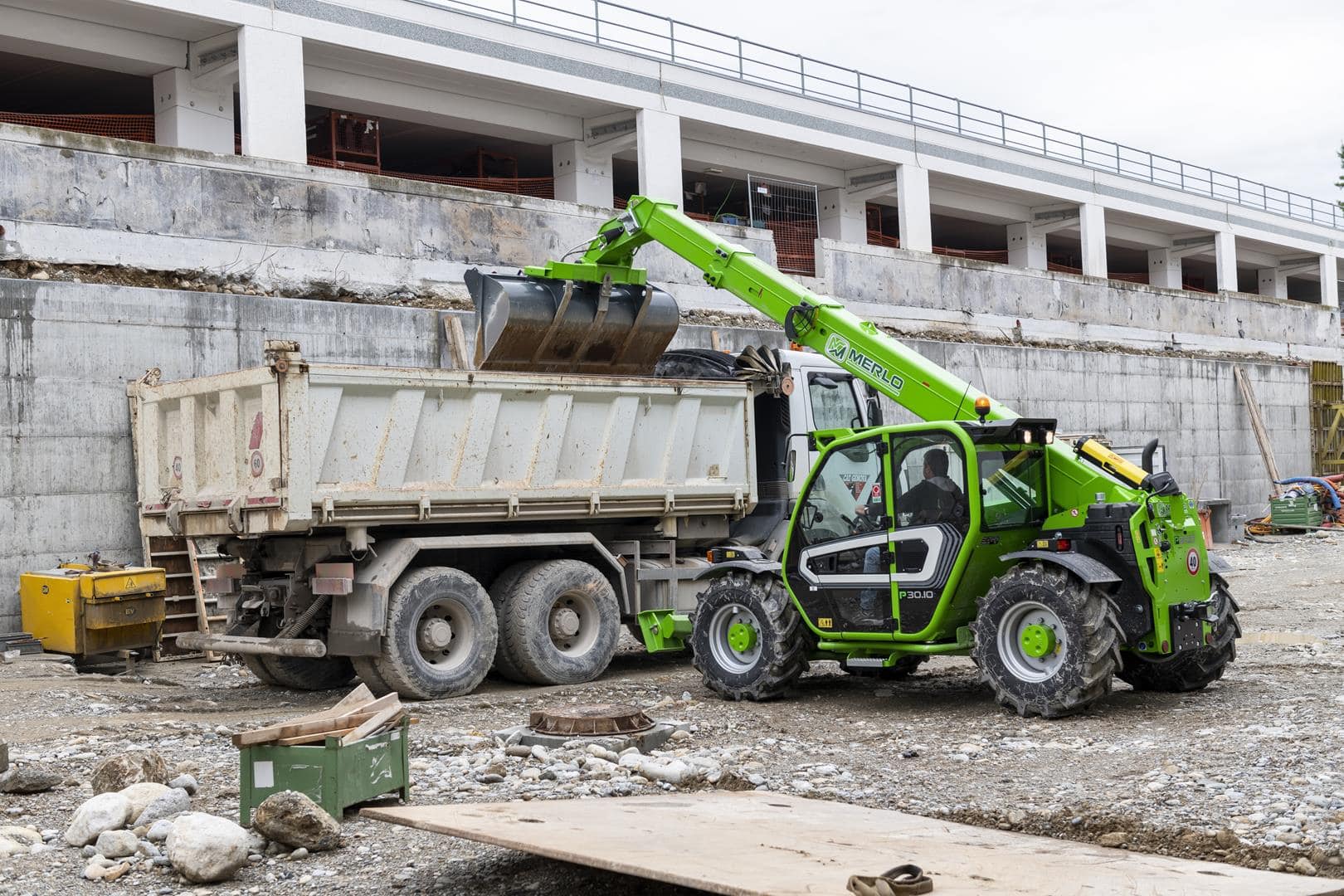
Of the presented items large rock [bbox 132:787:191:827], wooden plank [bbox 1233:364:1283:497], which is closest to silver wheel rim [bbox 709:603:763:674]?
large rock [bbox 132:787:191:827]

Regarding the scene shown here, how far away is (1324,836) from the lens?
5.75m

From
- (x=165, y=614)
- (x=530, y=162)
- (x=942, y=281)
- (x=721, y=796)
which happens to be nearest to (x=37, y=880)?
(x=721, y=796)

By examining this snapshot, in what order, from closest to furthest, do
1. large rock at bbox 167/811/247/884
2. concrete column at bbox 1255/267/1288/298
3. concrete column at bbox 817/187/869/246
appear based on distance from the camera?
large rock at bbox 167/811/247/884 < concrete column at bbox 817/187/869/246 < concrete column at bbox 1255/267/1288/298

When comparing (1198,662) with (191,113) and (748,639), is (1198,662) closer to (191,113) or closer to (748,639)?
(748,639)

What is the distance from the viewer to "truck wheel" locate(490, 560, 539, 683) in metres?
11.2

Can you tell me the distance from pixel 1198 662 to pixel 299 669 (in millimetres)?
6777

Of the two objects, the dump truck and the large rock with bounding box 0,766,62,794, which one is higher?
the dump truck

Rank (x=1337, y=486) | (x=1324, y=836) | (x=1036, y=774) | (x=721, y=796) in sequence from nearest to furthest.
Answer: (x=1324, y=836) < (x=721, y=796) < (x=1036, y=774) < (x=1337, y=486)

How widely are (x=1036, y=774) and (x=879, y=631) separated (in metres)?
2.37

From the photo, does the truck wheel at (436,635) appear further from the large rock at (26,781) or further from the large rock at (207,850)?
the large rock at (207,850)

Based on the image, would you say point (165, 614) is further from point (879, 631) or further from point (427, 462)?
point (879, 631)

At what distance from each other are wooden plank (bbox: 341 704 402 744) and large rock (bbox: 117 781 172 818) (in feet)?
2.85

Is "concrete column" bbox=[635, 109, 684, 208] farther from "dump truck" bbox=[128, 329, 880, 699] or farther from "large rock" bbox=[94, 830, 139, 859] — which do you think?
"large rock" bbox=[94, 830, 139, 859]

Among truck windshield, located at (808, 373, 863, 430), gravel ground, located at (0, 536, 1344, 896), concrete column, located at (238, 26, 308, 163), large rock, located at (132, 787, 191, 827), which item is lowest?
gravel ground, located at (0, 536, 1344, 896)
